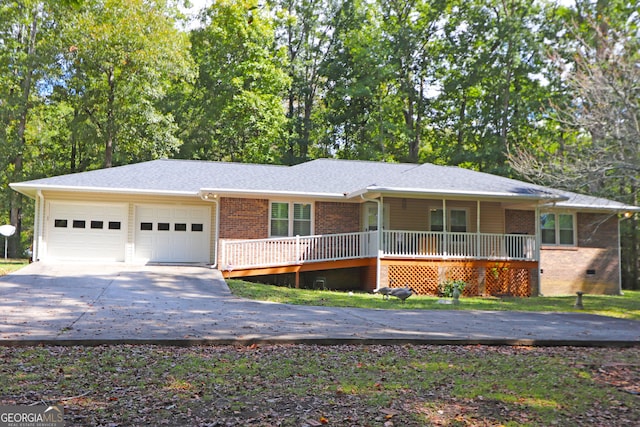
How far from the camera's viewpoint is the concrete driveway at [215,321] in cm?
A: 783

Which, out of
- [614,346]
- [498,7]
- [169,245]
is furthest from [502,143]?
[614,346]

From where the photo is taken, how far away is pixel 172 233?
20.0 meters

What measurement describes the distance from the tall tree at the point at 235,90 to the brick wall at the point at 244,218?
40.5 feet

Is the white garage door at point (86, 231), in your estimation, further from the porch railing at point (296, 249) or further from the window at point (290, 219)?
the window at point (290, 219)

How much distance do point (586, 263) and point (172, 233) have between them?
1519 cm

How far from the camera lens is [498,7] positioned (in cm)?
3203

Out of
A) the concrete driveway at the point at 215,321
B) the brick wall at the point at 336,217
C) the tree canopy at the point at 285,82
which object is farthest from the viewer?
the tree canopy at the point at 285,82

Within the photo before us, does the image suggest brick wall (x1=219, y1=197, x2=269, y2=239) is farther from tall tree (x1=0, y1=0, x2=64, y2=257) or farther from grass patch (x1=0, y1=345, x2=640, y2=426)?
tall tree (x1=0, y1=0, x2=64, y2=257)

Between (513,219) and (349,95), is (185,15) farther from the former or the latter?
(513,219)

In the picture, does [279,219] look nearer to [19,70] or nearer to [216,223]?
[216,223]

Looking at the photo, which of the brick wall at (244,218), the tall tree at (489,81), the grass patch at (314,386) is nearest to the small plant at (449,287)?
the brick wall at (244,218)

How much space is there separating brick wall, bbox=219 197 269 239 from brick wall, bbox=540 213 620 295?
33.9 feet

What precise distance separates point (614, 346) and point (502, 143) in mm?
23245

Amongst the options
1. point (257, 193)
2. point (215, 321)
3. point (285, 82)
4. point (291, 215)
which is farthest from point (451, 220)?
point (285, 82)
